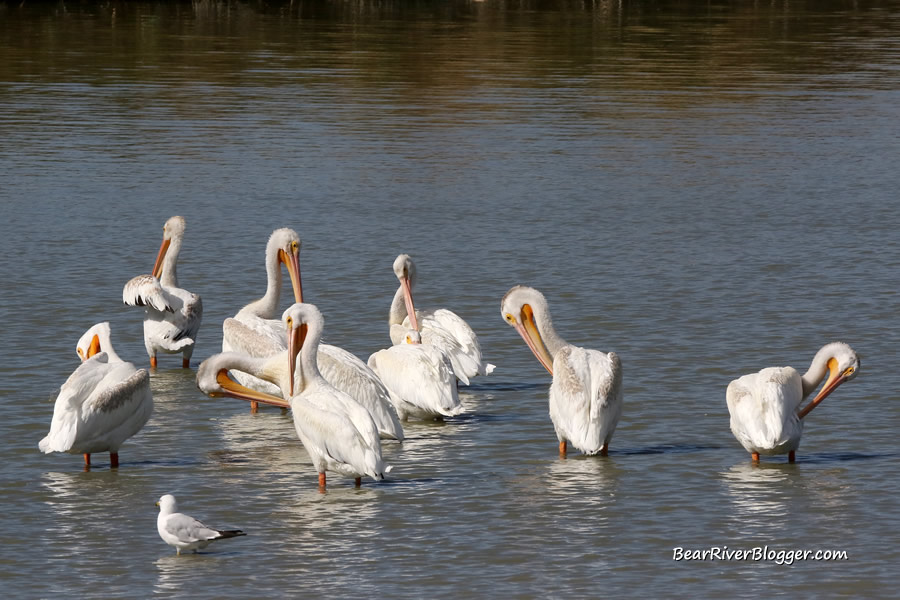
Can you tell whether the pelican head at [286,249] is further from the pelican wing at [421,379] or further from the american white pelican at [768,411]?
the american white pelican at [768,411]

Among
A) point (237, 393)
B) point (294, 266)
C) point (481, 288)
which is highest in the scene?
point (294, 266)

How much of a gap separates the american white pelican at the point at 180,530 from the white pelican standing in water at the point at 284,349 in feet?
5.80

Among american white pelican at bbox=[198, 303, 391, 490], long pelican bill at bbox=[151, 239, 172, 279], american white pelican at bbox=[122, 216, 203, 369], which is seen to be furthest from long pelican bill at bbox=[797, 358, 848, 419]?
long pelican bill at bbox=[151, 239, 172, 279]

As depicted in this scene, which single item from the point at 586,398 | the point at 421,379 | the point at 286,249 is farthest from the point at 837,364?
the point at 286,249

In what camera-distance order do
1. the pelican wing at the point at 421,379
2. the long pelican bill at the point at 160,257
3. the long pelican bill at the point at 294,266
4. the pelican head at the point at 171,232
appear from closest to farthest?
the pelican wing at the point at 421,379
the long pelican bill at the point at 294,266
the pelican head at the point at 171,232
the long pelican bill at the point at 160,257

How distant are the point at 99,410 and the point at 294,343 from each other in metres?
1.04

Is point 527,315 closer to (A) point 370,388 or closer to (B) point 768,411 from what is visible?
(A) point 370,388

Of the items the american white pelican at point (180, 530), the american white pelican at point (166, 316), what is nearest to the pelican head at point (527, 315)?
the american white pelican at point (166, 316)

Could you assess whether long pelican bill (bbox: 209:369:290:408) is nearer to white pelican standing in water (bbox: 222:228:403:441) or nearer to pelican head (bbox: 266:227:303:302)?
white pelican standing in water (bbox: 222:228:403:441)

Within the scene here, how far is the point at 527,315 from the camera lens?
9.58m

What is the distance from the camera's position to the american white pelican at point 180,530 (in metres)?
7.17

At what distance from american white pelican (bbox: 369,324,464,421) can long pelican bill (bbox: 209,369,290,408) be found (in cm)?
65

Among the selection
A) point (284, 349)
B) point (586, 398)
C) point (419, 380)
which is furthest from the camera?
point (284, 349)

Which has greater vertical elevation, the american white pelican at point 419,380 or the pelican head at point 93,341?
the pelican head at point 93,341
